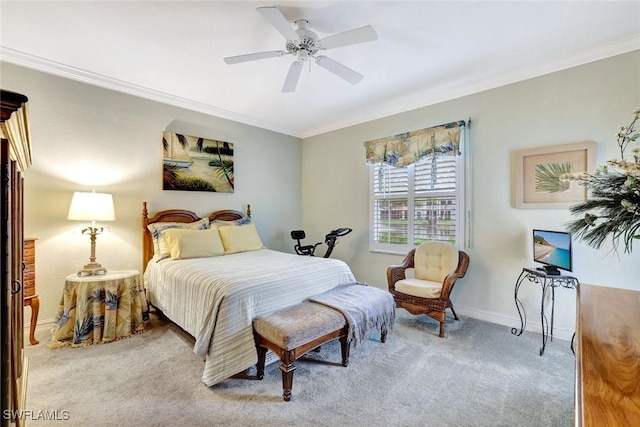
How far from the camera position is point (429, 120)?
3.77 metres

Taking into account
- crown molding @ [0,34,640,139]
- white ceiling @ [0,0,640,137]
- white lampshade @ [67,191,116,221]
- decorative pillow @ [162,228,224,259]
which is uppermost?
white ceiling @ [0,0,640,137]

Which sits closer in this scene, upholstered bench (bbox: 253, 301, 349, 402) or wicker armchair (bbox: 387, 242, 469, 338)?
upholstered bench (bbox: 253, 301, 349, 402)

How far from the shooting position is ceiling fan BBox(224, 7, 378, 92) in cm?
201

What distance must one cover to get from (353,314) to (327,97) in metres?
2.80

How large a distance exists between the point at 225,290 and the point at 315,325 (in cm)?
71

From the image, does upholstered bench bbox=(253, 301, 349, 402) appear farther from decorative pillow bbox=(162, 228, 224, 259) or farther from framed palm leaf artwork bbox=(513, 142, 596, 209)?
framed palm leaf artwork bbox=(513, 142, 596, 209)

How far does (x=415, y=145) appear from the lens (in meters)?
3.81

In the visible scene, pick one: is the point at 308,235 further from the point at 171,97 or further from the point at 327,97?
the point at 171,97

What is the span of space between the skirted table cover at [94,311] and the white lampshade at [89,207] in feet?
1.93

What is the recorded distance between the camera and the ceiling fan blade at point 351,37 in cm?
203

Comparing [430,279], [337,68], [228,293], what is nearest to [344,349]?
[228,293]

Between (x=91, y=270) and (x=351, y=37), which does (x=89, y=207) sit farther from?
(x=351, y=37)

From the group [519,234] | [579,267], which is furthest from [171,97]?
[579,267]

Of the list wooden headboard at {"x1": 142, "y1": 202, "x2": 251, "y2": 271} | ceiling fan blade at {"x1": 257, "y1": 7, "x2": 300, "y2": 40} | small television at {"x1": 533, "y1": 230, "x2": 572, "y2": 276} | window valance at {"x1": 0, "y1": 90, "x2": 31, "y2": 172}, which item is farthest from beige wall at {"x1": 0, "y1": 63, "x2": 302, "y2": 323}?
small television at {"x1": 533, "y1": 230, "x2": 572, "y2": 276}
